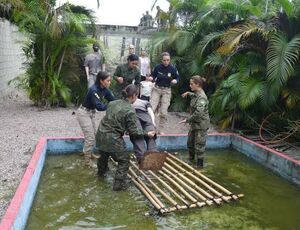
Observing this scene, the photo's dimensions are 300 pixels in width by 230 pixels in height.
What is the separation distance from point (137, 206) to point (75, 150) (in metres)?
2.84

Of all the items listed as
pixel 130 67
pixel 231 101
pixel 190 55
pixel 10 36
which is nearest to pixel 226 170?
pixel 231 101

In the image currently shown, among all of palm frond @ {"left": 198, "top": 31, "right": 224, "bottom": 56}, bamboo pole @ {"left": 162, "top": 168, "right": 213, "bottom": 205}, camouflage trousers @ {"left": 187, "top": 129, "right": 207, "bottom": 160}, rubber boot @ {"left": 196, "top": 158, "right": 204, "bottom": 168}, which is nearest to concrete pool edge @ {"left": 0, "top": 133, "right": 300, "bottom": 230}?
camouflage trousers @ {"left": 187, "top": 129, "right": 207, "bottom": 160}

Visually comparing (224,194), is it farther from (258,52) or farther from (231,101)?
(258,52)

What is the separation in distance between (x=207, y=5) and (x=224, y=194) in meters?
5.99

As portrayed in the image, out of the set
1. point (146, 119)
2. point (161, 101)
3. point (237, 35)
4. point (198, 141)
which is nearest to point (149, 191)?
point (146, 119)

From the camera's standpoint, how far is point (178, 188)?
577cm

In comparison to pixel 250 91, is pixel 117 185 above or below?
below

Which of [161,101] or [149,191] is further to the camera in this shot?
[161,101]

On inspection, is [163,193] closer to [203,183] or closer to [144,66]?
[203,183]

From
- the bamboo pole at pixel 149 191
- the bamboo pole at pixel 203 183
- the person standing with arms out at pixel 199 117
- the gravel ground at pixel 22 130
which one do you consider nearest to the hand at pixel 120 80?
the gravel ground at pixel 22 130

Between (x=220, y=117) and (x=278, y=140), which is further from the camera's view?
(x=220, y=117)

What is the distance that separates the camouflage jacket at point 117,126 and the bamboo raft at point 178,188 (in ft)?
A: 2.37

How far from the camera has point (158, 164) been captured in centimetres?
594

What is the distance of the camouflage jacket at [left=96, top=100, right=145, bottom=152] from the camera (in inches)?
215
